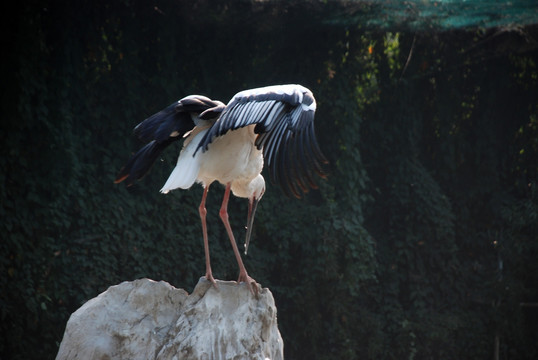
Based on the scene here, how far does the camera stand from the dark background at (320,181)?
5.23 m

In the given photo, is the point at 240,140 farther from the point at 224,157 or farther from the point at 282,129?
the point at 282,129

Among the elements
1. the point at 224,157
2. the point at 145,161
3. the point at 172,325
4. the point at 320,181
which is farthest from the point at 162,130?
the point at 320,181

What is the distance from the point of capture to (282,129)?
3.35 metres

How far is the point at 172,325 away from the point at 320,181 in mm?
3412

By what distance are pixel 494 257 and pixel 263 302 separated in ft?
14.7

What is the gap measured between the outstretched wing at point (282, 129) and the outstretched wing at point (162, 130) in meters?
0.15

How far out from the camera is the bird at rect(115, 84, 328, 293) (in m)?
3.25

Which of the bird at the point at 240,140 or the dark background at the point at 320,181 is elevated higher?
the bird at the point at 240,140

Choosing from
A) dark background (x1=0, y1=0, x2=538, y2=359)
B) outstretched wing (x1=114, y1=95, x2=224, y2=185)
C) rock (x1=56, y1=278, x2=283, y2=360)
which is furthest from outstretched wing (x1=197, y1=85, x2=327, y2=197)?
dark background (x1=0, y1=0, x2=538, y2=359)

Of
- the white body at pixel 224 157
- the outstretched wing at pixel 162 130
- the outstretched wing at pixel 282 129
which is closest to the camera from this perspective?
the outstretched wing at pixel 282 129

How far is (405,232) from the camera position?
23.4 feet

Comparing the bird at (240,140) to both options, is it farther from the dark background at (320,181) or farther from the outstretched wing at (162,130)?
the dark background at (320,181)

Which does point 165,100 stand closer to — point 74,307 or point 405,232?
point 74,307

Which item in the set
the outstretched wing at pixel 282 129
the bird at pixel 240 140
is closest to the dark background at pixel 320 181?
the bird at pixel 240 140
